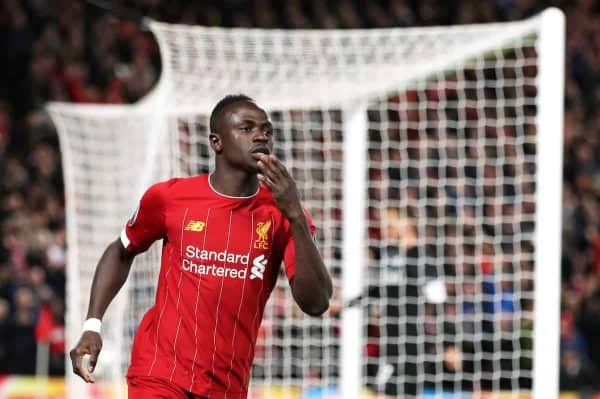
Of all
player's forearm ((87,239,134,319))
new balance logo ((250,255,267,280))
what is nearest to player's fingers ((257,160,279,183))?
new balance logo ((250,255,267,280))

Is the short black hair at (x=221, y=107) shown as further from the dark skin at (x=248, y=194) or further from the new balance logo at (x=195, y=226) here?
the new balance logo at (x=195, y=226)

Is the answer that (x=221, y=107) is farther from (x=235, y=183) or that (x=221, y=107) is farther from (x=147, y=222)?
(x=147, y=222)

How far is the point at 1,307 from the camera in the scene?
11.2 metres

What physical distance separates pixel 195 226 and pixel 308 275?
54cm

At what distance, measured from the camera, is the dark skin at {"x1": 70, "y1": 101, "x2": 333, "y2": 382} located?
380 cm

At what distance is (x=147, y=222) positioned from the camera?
4348mm

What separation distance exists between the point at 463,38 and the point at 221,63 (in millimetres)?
1422

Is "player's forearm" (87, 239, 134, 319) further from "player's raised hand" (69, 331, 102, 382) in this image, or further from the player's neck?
the player's neck

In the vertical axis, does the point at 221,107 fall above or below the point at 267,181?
above

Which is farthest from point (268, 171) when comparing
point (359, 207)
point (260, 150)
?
point (359, 207)

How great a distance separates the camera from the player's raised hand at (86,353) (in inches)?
159

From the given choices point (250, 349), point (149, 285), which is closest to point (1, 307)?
point (149, 285)

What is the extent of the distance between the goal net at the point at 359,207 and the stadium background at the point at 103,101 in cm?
204

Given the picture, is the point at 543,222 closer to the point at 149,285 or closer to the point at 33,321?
the point at 149,285
